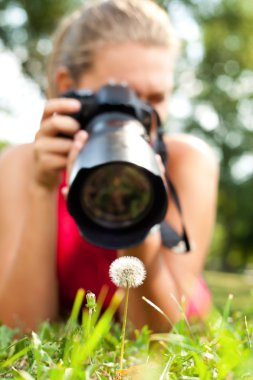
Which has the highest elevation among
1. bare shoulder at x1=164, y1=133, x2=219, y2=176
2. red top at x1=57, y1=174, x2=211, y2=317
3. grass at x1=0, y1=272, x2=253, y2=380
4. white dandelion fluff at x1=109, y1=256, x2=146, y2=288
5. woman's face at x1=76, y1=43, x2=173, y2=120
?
woman's face at x1=76, y1=43, x2=173, y2=120

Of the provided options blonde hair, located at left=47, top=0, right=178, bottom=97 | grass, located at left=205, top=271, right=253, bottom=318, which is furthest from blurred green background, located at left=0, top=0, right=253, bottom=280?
blonde hair, located at left=47, top=0, right=178, bottom=97

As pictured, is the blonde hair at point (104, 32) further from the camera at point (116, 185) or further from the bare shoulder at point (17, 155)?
the camera at point (116, 185)

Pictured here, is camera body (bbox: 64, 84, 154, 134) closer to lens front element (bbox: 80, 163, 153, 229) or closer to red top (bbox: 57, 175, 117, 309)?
lens front element (bbox: 80, 163, 153, 229)

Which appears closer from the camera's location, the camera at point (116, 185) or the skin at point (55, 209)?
the camera at point (116, 185)

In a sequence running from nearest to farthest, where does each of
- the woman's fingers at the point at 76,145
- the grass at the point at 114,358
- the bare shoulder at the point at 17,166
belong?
the grass at the point at 114,358 → the woman's fingers at the point at 76,145 → the bare shoulder at the point at 17,166

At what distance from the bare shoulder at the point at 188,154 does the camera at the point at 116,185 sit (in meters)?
0.83

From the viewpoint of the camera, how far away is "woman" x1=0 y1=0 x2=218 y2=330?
64.5 inches

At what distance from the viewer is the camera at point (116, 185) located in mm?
1192

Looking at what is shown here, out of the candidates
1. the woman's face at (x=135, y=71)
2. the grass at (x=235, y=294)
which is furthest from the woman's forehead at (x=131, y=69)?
the grass at (x=235, y=294)

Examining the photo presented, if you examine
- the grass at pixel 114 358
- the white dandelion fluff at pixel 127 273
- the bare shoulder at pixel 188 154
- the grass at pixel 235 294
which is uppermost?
the bare shoulder at pixel 188 154

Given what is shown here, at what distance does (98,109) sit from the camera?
169 cm

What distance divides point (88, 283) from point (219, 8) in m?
15.1

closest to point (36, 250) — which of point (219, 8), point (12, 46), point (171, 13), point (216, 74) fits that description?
point (12, 46)

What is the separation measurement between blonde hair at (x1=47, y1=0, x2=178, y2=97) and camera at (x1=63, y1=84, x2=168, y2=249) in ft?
2.45
